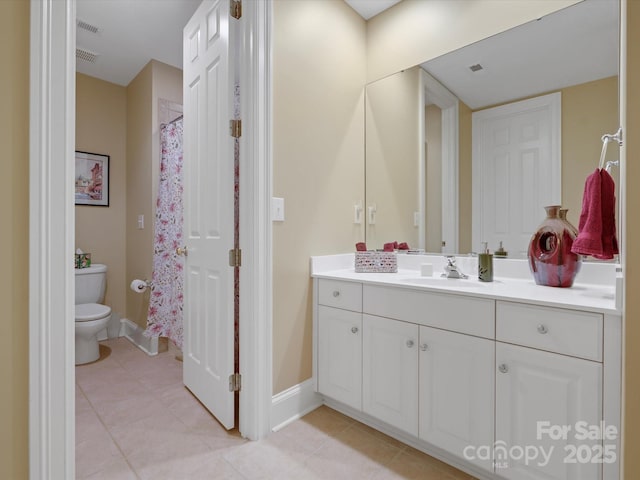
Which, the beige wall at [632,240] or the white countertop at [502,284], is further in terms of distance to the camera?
the white countertop at [502,284]

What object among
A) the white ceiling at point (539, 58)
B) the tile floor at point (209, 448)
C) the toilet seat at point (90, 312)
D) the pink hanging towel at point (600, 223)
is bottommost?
the tile floor at point (209, 448)

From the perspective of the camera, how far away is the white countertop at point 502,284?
1127mm

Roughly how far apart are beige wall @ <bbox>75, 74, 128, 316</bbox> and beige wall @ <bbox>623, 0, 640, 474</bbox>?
3766 millimetres

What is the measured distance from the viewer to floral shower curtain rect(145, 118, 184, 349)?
8.82 ft

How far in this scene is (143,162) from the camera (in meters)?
3.09

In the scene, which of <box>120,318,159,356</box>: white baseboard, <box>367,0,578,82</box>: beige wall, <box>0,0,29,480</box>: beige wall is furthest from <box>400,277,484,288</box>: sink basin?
<box>120,318,159,356</box>: white baseboard

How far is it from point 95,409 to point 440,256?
221 centimetres

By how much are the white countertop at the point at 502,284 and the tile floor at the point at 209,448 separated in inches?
30.6

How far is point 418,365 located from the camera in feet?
4.78

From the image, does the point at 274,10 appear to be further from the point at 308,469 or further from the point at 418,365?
the point at 308,469

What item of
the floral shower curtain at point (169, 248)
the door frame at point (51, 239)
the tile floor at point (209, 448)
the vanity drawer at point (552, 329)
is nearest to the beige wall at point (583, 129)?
the vanity drawer at point (552, 329)

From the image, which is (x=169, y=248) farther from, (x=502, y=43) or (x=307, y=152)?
(x=502, y=43)

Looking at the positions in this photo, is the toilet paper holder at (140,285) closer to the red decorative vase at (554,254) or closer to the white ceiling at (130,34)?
the white ceiling at (130,34)

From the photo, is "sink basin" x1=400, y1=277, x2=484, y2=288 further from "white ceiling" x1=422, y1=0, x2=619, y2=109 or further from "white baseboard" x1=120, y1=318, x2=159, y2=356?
"white baseboard" x1=120, y1=318, x2=159, y2=356
